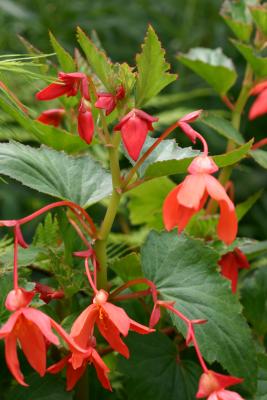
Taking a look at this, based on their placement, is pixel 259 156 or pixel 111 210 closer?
pixel 111 210

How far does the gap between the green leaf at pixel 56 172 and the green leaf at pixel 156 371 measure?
5.4 inches

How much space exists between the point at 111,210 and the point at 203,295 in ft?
0.35

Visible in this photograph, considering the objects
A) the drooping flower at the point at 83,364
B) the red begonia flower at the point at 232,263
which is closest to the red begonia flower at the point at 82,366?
the drooping flower at the point at 83,364

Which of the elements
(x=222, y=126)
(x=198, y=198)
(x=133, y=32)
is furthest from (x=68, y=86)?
(x=133, y=32)

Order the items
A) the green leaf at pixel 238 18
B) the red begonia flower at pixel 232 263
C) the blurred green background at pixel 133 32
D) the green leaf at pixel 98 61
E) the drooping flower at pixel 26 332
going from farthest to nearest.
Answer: the blurred green background at pixel 133 32
the green leaf at pixel 238 18
the red begonia flower at pixel 232 263
the green leaf at pixel 98 61
the drooping flower at pixel 26 332

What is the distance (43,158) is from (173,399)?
9.5 inches

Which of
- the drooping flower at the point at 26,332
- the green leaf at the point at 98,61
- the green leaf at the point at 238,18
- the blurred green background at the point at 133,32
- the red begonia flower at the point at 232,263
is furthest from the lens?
the blurred green background at the point at 133,32

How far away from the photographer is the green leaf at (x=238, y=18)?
34.4 inches

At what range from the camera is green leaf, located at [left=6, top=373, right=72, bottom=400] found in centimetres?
64

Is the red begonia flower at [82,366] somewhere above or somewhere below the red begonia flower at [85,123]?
below

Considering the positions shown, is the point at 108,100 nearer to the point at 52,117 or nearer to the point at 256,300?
the point at 52,117

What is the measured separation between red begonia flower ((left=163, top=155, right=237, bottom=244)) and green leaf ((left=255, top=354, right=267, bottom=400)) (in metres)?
0.16

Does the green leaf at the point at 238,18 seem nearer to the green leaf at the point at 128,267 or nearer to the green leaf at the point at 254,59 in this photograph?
the green leaf at the point at 254,59

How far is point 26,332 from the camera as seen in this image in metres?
0.54
